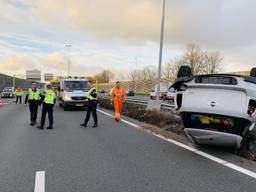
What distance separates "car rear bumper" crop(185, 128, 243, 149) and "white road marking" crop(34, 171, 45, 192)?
3.38 metres

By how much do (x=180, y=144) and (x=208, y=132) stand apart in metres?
1.63

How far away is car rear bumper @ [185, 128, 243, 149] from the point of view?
20.0ft

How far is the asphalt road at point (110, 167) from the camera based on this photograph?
4574 millimetres

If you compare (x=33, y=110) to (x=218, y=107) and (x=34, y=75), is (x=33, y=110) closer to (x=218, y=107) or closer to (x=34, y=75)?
(x=218, y=107)

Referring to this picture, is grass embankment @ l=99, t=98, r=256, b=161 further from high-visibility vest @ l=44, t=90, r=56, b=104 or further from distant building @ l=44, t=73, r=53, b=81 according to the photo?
distant building @ l=44, t=73, r=53, b=81

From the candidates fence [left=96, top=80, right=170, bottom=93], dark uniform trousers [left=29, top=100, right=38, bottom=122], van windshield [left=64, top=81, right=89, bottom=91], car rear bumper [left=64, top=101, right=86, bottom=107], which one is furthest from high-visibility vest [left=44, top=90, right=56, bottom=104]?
fence [left=96, top=80, right=170, bottom=93]

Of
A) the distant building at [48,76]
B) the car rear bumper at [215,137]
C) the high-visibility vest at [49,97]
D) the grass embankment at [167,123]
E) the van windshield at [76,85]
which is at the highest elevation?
the distant building at [48,76]

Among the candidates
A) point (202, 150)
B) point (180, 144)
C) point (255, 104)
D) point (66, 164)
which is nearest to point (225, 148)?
point (202, 150)

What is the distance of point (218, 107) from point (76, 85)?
1634 cm

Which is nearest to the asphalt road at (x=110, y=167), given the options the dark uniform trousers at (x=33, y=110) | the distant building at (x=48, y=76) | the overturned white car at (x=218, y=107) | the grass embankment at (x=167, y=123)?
the overturned white car at (x=218, y=107)

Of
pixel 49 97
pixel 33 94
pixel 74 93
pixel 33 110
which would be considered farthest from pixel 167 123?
pixel 74 93

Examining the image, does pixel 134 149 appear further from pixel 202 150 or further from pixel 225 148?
pixel 225 148

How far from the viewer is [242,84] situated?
5797mm

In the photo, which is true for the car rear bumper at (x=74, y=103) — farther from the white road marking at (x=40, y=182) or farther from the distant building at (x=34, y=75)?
the distant building at (x=34, y=75)
